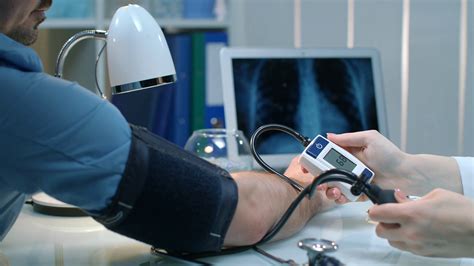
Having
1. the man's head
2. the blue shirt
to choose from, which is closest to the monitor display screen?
the man's head

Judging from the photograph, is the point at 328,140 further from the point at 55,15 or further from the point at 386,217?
the point at 55,15

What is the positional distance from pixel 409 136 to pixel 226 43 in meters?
0.86

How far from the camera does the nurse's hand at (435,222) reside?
742 mm

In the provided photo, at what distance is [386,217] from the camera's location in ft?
2.48

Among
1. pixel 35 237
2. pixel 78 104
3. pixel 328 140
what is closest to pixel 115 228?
pixel 78 104

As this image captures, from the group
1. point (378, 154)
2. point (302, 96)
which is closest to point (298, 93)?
point (302, 96)

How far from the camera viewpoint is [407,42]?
224cm

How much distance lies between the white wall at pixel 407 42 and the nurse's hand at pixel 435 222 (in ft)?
4.92

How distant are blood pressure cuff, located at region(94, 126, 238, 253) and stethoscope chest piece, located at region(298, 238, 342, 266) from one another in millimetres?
115

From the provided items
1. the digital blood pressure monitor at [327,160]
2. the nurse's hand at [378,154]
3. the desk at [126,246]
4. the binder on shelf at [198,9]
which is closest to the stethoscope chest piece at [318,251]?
the desk at [126,246]

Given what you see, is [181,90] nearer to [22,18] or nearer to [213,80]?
[213,80]

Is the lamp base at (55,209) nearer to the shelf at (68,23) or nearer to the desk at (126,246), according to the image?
the desk at (126,246)

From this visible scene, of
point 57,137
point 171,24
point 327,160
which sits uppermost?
point 171,24

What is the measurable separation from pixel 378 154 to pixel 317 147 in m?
0.18
